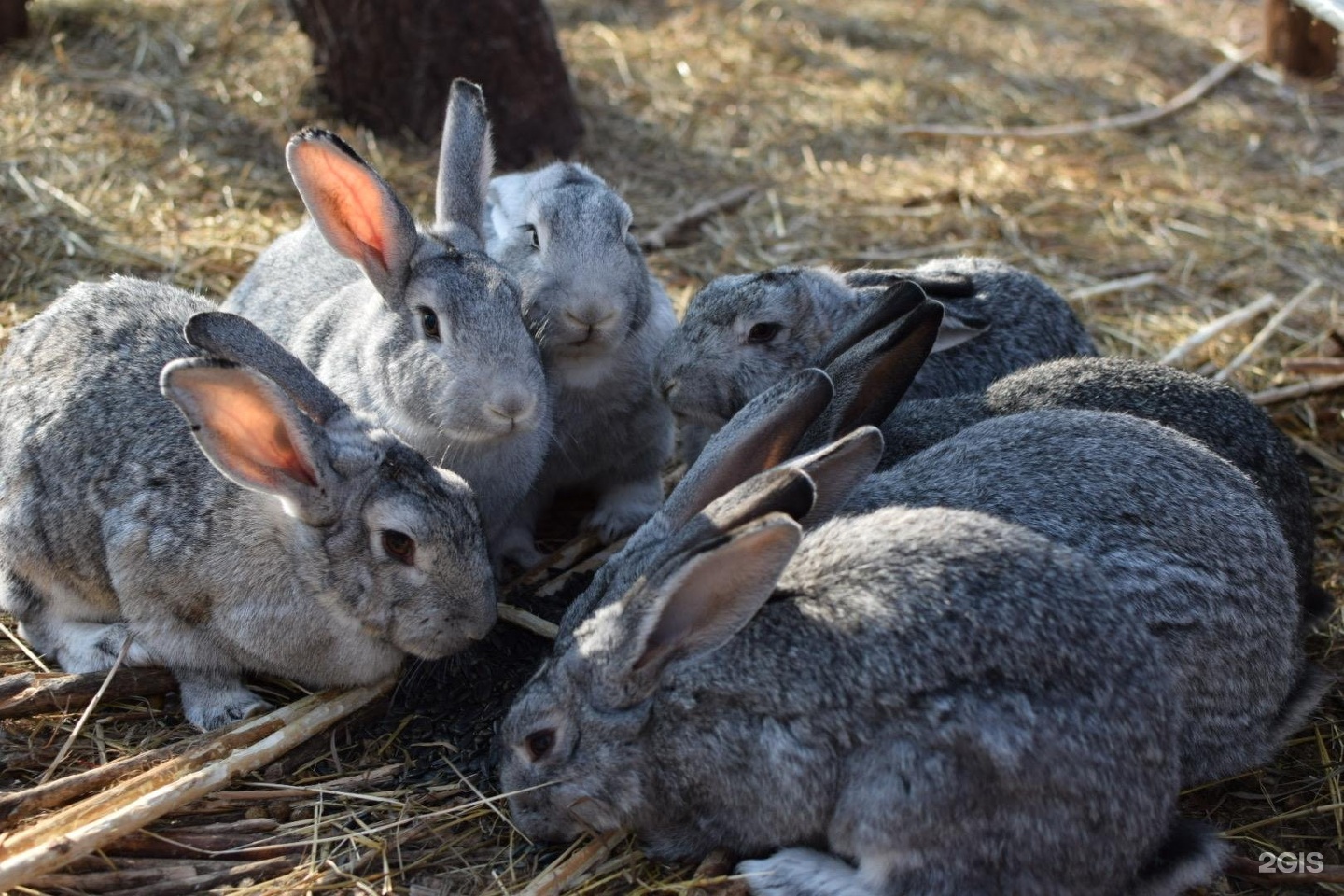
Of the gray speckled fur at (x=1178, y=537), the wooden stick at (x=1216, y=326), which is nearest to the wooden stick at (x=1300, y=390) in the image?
the wooden stick at (x=1216, y=326)

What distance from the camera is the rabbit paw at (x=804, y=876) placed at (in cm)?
369

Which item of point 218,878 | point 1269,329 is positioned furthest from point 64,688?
point 1269,329

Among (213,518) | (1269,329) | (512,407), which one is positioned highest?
(512,407)

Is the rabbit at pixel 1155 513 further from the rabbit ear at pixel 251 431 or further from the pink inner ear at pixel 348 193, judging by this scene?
the pink inner ear at pixel 348 193

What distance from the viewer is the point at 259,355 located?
14.4ft

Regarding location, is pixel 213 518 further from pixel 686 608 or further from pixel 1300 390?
pixel 1300 390

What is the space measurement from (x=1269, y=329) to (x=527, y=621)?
15.0 ft

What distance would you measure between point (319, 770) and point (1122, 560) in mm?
2713

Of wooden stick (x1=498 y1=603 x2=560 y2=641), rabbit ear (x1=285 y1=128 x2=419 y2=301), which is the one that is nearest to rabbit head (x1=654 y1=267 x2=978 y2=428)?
wooden stick (x1=498 y1=603 x2=560 y2=641)

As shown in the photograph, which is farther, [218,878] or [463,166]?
[463,166]

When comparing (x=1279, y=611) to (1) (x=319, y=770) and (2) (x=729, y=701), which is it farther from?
(1) (x=319, y=770)

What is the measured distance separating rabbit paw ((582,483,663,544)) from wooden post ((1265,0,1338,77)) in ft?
27.8

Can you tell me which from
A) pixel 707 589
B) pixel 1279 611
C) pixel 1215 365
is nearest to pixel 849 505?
pixel 707 589

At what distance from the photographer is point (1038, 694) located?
11.7ft
